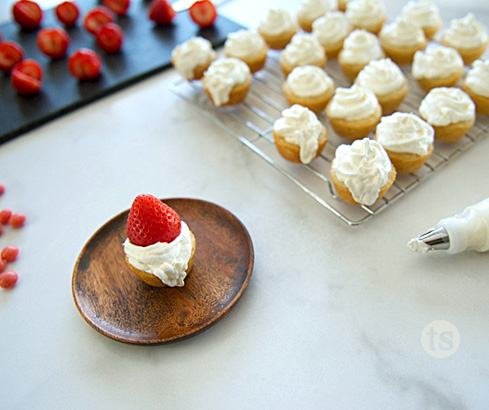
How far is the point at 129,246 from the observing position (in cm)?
100

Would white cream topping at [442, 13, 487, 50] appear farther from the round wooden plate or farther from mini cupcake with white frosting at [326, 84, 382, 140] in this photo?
the round wooden plate

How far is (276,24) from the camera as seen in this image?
1765mm

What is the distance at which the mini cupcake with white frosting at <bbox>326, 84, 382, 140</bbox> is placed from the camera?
1318mm

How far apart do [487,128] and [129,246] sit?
1157 millimetres

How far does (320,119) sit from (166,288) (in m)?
0.81

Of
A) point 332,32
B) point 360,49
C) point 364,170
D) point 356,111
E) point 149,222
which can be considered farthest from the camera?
point 332,32

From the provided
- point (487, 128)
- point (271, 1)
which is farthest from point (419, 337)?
point (271, 1)

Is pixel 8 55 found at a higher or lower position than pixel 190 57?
lower

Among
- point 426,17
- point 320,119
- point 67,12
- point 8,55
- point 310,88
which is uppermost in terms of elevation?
point 426,17

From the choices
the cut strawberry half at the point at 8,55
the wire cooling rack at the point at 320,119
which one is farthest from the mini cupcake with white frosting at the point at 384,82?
the cut strawberry half at the point at 8,55

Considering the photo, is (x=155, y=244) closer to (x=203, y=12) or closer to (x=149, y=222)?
(x=149, y=222)

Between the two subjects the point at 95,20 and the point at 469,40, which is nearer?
the point at 469,40

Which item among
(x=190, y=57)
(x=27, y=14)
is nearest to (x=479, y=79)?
(x=190, y=57)

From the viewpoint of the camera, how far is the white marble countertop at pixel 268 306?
35.5 inches
